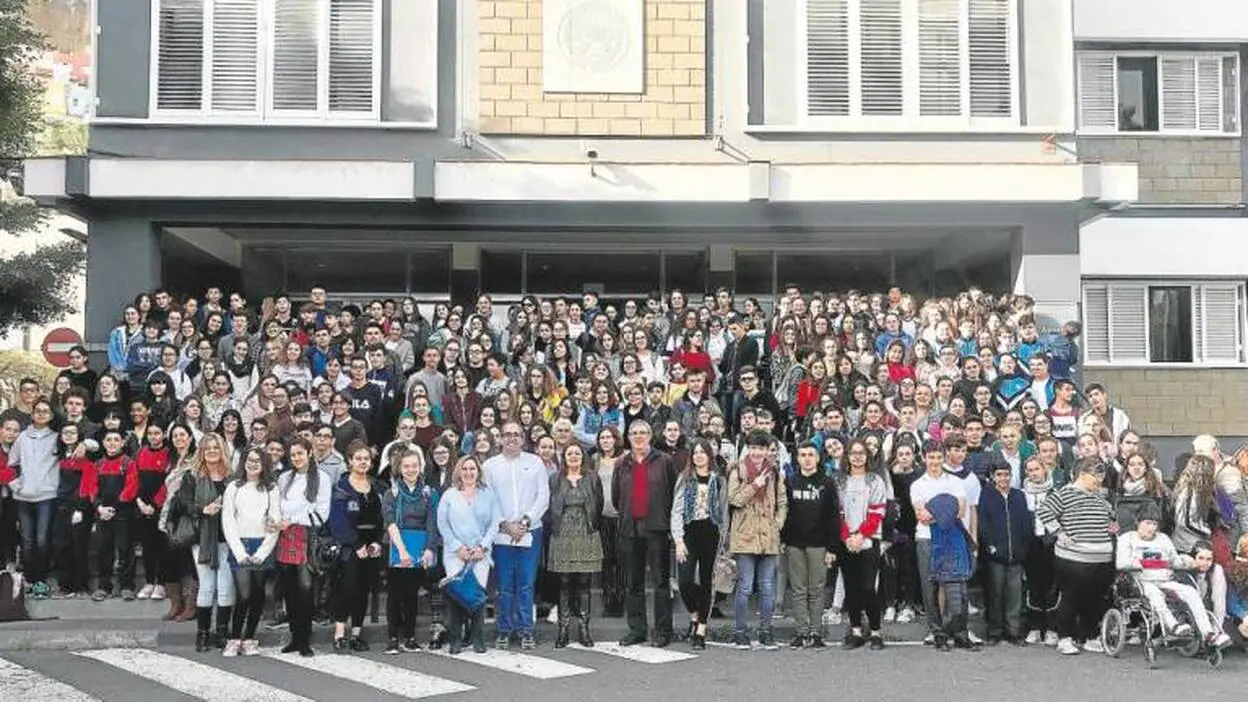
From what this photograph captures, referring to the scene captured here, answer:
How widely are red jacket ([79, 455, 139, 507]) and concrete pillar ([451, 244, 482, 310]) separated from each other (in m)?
8.81

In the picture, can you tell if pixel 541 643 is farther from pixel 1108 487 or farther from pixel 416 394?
pixel 1108 487

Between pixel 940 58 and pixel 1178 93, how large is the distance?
5907 mm

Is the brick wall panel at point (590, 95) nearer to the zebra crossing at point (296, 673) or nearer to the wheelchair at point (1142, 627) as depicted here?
the zebra crossing at point (296, 673)

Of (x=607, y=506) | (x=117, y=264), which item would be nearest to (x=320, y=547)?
(x=607, y=506)

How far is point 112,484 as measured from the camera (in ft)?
38.5

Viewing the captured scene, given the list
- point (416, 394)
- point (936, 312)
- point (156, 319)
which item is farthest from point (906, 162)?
point (156, 319)

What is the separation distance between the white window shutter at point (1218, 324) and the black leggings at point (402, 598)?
604 inches

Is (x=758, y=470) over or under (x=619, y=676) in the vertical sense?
over

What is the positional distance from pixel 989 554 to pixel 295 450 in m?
6.10

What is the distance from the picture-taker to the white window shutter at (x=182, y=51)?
17016 mm

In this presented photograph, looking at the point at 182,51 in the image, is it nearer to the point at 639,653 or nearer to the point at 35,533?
the point at 35,533

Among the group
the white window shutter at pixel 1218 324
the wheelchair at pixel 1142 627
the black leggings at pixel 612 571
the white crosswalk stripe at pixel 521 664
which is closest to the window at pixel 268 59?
the black leggings at pixel 612 571

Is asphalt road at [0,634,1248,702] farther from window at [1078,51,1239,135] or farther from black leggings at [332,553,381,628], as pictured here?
window at [1078,51,1239,135]

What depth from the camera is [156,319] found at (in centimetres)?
1505
